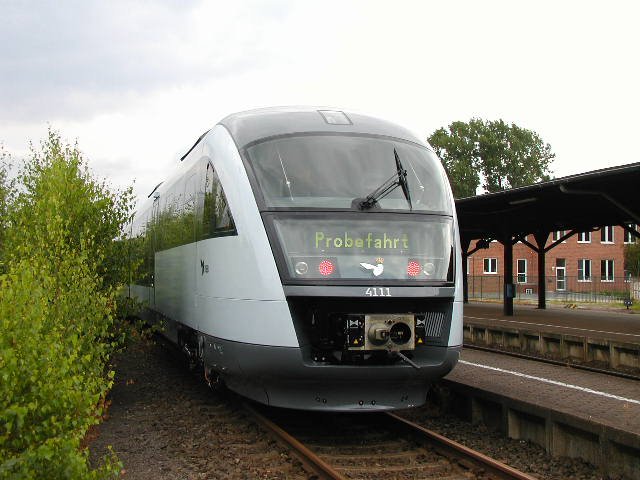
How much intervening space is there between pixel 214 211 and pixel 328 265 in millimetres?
1790

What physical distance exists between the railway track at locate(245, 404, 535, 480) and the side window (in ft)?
6.81

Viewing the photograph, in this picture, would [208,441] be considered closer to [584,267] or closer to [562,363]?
[562,363]

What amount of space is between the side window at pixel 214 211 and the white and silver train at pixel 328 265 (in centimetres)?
2

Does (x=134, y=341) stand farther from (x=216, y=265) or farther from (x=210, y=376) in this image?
→ (x=216, y=265)

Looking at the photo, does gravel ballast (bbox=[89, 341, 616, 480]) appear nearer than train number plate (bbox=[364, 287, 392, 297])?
Yes

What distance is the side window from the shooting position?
742cm

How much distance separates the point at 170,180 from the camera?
12242 millimetres

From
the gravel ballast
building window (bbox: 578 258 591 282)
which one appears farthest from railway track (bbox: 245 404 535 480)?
building window (bbox: 578 258 591 282)

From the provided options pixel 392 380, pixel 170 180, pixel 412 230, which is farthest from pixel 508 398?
pixel 170 180

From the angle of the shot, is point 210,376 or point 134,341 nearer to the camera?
point 210,376

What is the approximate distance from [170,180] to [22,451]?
8554mm

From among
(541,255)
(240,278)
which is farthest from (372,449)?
(541,255)

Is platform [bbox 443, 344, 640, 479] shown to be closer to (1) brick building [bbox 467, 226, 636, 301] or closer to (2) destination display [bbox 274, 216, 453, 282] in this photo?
(2) destination display [bbox 274, 216, 453, 282]

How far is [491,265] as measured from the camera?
55.9 metres
